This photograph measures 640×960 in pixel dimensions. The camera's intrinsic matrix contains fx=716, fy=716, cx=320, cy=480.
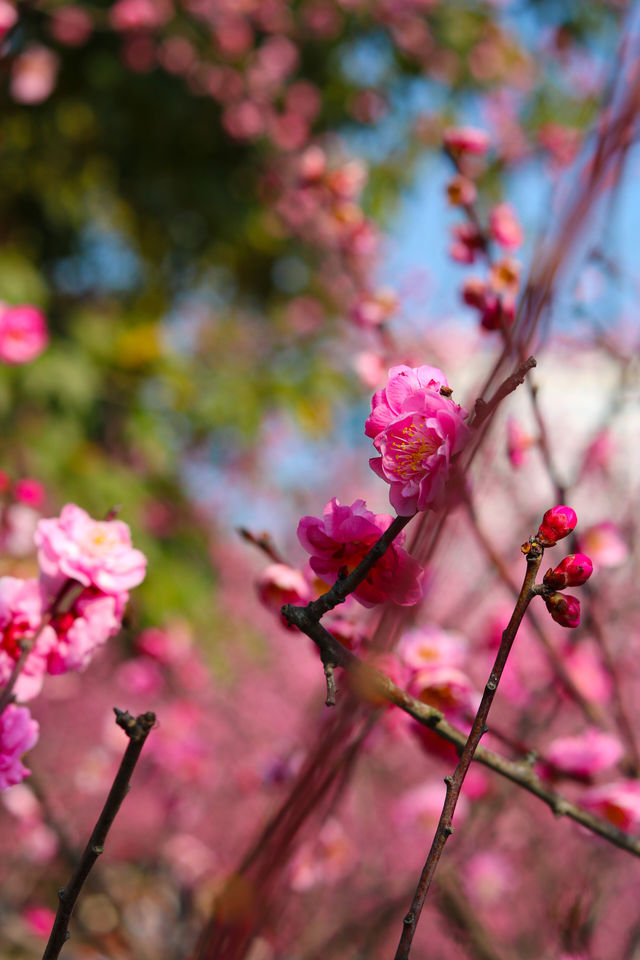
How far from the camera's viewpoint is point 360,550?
0.49 metres

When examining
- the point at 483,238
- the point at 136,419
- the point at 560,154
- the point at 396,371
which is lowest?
the point at 396,371

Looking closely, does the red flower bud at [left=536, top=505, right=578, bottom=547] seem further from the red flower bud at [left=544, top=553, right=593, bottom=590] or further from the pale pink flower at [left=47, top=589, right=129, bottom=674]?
the pale pink flower at [left=47, top=589, right=129, bottom=674]

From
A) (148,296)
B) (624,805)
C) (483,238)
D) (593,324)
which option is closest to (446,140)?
(483,238)

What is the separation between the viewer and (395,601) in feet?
1.50

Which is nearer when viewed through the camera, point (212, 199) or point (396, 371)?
point (396, 371)

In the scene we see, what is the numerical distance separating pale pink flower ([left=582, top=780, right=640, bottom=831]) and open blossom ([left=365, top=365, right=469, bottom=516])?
0.52 m

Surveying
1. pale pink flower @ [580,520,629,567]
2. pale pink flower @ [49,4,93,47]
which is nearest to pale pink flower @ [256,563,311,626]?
pale pink flower @ [580,520,629,567]

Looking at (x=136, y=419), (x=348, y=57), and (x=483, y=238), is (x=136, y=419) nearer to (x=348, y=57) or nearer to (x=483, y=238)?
(x=483, y=238)

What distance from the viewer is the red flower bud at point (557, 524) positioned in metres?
0.43

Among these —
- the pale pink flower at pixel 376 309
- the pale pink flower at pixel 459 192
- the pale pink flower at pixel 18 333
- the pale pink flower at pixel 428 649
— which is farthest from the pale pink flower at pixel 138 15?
the pale pink flower at pixel 428 649

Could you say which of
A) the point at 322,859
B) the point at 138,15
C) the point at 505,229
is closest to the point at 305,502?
the point at 138,15

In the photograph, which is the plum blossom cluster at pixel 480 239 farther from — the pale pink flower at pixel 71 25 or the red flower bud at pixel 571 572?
the pale pink flower at pixel 71 25

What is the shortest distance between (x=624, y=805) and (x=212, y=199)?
2950 mm

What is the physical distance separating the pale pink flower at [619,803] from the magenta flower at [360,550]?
0.46 m
